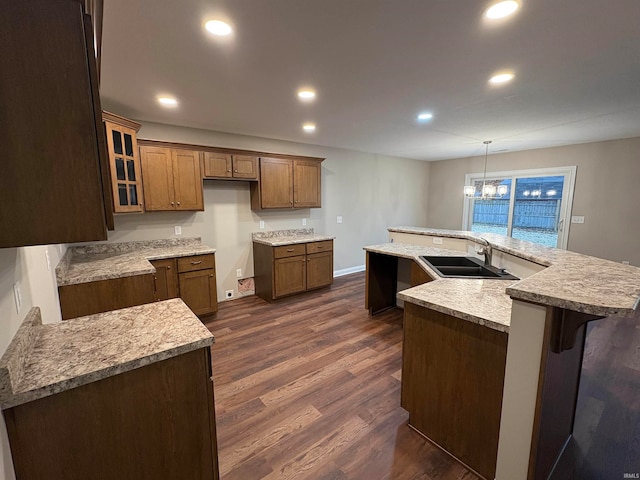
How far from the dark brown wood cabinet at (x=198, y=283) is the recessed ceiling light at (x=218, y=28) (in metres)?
2.38

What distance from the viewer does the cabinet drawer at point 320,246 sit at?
4.40 m

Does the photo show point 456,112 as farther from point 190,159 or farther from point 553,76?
point 190,159

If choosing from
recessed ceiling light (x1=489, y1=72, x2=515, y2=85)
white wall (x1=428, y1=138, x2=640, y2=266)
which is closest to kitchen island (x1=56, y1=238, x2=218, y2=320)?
recessed ceiling light (x1=489, y1=72, x2=515, y2=85)

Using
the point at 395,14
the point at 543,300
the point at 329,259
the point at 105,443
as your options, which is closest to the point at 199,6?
the point at 395,14

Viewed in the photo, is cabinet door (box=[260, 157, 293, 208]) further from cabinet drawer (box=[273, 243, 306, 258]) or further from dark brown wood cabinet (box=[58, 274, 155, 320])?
dark brown wood cabinet (box=[58, 274, 155, 320])

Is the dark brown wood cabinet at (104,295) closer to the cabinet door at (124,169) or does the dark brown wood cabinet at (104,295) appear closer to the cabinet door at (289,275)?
the cabinet door at (124,169)

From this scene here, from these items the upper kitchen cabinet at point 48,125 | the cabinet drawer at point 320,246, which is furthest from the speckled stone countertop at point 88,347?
the cabinet drawer at point 320,246

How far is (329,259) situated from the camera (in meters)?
4.68

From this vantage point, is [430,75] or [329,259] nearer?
[430,75]

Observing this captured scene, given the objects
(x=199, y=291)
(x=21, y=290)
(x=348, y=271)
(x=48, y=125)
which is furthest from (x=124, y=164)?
(x=348, y=271)

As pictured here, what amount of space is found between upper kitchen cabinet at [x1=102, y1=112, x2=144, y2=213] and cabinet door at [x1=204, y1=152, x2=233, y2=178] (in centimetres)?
76

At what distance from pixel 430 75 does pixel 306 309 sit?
9.85 ft

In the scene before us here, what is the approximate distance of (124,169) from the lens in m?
2.95

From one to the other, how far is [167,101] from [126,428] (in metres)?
2.73
